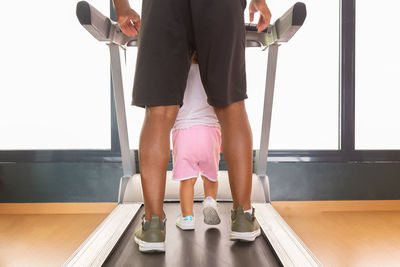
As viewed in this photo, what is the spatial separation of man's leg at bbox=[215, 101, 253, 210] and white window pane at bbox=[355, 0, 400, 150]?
5.32ft

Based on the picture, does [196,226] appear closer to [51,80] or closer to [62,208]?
[62,208]

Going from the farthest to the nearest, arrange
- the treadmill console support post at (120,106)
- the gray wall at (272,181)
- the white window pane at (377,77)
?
the white window pane at (377,77)
the gray wall at (272,181)
the treadmill console support post at (120,106)

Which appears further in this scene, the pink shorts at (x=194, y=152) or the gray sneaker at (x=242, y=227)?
the pink shorts at (x=194, y=152)

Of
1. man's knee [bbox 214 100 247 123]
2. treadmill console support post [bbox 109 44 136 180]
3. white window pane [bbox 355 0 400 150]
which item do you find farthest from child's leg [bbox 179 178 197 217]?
white window pane [bbox 355 0 400 150]

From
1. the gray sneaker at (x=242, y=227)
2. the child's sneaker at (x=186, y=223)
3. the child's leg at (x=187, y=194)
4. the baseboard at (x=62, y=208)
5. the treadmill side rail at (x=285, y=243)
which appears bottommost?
the baseboard at (x=62, y=208)

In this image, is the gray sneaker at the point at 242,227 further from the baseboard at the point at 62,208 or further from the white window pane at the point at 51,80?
the white window pane at the point at 51,80

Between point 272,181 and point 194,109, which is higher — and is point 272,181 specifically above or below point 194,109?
below

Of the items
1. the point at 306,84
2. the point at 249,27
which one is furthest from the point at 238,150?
the point at 306,84

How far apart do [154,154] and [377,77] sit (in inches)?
81.4

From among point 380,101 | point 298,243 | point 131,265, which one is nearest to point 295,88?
point 380,101

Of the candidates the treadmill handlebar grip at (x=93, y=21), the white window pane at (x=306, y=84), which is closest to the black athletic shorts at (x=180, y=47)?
the treadmill handlebar grip at (x=93, y=21)

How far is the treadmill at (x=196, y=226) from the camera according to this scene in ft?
3.57

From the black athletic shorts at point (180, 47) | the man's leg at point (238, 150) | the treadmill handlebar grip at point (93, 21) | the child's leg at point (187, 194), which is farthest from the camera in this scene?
the child's leg at point (187, 194)

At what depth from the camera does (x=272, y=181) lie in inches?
93.3
